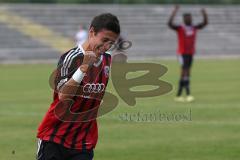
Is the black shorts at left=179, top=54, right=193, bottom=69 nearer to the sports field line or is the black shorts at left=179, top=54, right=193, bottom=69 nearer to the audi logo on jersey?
the audi logo on jersey

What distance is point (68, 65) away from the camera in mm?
6375

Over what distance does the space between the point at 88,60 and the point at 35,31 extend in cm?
3935

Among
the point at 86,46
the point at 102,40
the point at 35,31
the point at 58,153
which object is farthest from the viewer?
the point at 35,31

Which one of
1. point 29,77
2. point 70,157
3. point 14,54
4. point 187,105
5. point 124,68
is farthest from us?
point 14,54

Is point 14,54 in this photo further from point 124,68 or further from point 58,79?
point 58,79

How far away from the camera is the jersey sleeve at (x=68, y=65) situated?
632cm

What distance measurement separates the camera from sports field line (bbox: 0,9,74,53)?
44.7 m

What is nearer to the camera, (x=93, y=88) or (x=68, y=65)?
(x=68, y=65)

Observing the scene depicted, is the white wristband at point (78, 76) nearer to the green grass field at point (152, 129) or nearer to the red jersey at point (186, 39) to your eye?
the green grass field at point (152, 129)

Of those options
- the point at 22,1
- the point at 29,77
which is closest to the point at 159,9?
the point at 22,1

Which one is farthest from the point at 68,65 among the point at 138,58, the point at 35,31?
the point at 35,31

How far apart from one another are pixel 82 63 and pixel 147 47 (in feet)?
136

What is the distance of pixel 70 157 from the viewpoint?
21.7 feet

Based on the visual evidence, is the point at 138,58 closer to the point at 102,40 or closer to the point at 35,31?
the point at 35,31
